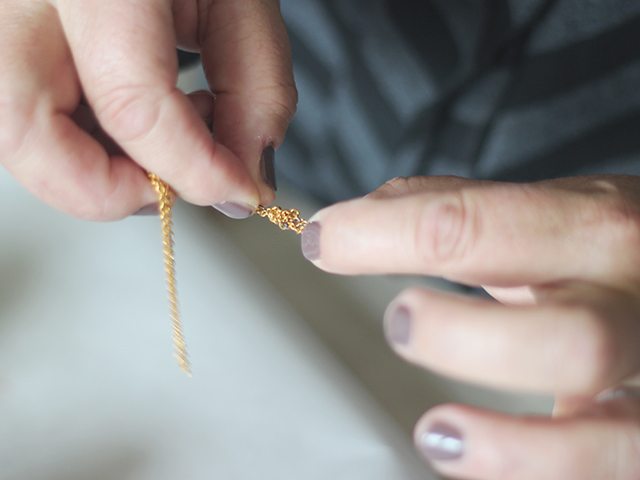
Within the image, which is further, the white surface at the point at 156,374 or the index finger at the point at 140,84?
the white surface at the point at 156,374

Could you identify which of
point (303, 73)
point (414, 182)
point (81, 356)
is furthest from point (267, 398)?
point (303, 73)

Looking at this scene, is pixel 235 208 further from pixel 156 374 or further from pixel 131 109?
pixel 156 374

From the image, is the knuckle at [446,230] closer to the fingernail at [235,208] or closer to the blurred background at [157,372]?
the fingernail at [235,208]

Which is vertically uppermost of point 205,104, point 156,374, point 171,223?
point 205,104

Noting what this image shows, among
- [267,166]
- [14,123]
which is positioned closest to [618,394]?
[267,166]

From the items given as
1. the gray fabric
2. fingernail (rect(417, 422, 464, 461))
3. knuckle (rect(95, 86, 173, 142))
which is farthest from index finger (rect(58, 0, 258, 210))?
the gray fabric

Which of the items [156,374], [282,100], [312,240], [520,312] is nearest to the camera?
[520,312]

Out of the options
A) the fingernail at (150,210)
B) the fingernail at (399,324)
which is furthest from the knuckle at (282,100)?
the fingernail at (399,324)
